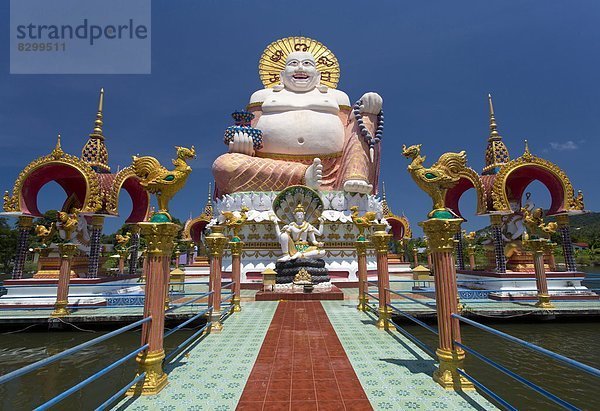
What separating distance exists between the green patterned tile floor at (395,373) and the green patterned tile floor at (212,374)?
4.72 ft

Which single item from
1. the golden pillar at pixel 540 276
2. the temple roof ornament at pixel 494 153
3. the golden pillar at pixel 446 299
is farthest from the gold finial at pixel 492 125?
the golden pillar at pixel 446 299

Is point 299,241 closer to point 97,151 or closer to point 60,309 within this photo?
point 60,309

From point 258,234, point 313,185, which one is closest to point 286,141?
point 313,185

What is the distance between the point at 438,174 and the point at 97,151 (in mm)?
13485

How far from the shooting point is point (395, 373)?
13.9ft

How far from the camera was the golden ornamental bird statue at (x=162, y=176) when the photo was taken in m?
4.45

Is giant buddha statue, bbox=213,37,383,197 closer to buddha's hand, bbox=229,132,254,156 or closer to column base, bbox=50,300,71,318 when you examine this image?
buddha's hand, bbox=229,132,254,156

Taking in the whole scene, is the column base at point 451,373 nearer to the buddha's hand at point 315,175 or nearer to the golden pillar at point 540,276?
the golden pillar at point 540,276

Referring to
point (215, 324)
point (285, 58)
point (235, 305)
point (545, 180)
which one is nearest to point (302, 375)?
point (215, 324)

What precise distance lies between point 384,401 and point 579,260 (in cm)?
4894

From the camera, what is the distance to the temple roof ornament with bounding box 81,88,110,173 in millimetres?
13555

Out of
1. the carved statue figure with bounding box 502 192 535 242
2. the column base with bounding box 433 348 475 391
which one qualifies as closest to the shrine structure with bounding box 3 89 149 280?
the column base with bounding box 433 348 475 391

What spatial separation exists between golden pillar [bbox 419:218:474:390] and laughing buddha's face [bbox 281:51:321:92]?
18056mm

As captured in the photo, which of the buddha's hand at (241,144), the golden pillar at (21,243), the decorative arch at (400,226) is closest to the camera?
the golden pillar at (21,243)
